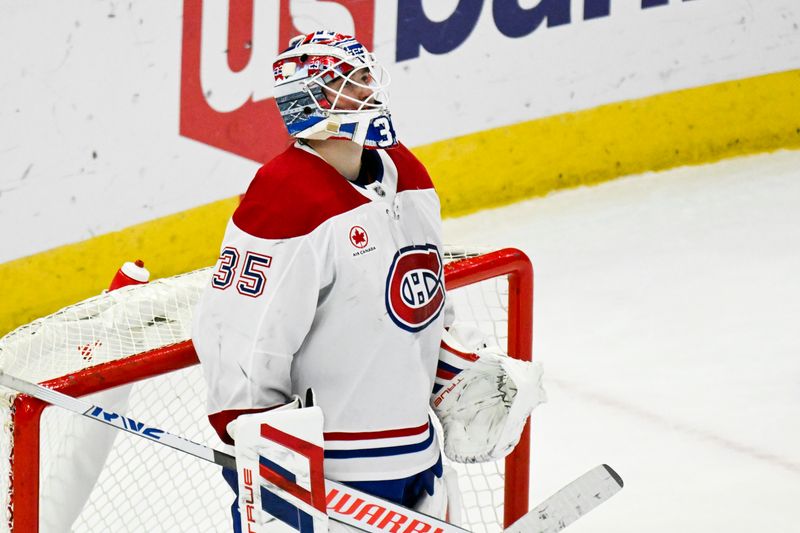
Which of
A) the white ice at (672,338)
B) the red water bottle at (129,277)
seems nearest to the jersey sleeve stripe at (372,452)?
the red water bottle at (129,277)

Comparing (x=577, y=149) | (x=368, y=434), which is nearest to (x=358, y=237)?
(x=368, y=434)

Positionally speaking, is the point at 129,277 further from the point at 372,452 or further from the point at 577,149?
the point at 577,149

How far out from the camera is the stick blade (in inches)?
70.0

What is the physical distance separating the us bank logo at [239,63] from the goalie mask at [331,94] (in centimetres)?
186

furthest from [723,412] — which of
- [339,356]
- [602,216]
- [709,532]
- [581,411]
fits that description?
[339,356]

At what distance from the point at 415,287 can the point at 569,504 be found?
0.40 metres

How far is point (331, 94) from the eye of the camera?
5.28 ft

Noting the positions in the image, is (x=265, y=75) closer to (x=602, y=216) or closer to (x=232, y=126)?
(x=232, y=126)

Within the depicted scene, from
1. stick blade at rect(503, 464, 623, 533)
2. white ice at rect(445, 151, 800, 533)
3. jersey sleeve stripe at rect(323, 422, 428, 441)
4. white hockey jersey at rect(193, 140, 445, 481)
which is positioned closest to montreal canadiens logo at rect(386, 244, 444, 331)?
white hockey jersey at rect(193, 140, 445, 481)

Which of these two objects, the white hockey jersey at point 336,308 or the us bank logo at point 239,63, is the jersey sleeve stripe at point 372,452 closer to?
the white hockey jersey at point 336,308

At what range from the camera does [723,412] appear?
2.98 m

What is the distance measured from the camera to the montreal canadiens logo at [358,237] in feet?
5.13

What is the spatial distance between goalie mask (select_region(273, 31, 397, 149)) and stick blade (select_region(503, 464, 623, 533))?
21.8 inches

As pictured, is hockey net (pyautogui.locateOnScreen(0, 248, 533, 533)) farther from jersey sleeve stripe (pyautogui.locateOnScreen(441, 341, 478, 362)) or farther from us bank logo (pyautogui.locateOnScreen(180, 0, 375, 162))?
us bank logo (pyautogui.locateOnScreen(180, 0, 375, 162))
